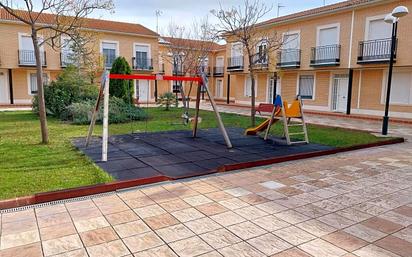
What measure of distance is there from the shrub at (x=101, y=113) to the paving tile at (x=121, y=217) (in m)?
8.02

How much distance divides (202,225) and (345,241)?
56.9 inches

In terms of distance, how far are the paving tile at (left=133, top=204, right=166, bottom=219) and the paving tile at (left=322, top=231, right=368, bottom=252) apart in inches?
72.8

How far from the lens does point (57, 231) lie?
335cm

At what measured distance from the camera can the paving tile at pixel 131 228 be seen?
3.31 metres

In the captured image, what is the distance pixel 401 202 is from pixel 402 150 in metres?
4.45

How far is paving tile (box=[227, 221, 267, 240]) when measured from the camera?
10.9ft

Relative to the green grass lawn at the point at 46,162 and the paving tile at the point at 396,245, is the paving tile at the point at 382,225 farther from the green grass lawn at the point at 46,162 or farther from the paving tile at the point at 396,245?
the green grass lawn at the point at 46,162

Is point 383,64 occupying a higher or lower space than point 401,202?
higher

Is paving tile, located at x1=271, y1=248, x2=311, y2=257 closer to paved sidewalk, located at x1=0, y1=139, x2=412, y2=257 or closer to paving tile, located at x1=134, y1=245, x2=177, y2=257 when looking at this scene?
paved sidewalk, located at x1=0, y1=139, x2=412, y2=257

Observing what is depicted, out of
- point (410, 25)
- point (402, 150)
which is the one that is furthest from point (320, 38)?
point (402, 150)

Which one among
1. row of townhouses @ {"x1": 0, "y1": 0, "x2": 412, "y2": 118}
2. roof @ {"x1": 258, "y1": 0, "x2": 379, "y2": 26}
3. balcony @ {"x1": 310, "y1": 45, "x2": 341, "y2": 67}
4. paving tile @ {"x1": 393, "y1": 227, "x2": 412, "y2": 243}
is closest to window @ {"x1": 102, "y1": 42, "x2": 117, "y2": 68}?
row of townhouses @ {"x1": 0, "y1": 0, "x2": 412, "y2": 118}

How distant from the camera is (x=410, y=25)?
15.6m

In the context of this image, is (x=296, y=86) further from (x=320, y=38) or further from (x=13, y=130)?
(x=13, y=130)

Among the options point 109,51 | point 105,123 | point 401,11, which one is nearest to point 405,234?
point 105,123
